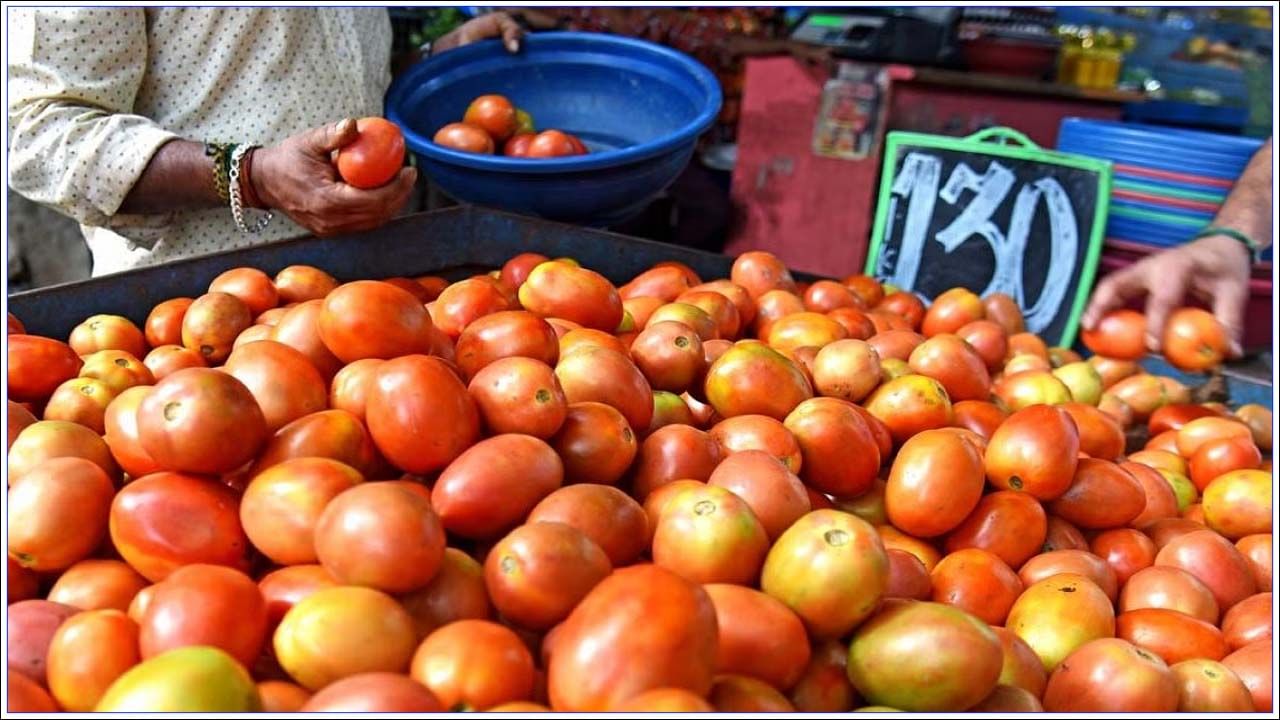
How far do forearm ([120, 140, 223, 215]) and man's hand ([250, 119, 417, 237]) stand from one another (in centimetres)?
12

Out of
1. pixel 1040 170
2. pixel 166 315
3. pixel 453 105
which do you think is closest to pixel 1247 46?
pixel 1040 170

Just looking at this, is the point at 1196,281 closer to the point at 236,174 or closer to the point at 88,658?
the point at 236,174

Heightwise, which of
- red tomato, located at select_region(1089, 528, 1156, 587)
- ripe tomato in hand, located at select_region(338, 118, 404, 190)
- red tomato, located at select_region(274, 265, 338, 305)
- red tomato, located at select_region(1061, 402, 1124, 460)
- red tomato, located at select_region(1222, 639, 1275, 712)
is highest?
ripe tomato in hand, located at select_region(338, 118, 404, 190)

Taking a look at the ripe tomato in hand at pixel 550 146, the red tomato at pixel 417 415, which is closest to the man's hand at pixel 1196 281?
the ripe tomato in hand at pixel 550 146

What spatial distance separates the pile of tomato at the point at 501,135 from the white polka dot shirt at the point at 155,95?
29 cm

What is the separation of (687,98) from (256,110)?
1442mm

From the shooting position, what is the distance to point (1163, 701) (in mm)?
1249

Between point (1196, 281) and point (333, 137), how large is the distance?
7.65 ft

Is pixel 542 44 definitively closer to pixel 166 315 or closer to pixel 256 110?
pixel 256 110

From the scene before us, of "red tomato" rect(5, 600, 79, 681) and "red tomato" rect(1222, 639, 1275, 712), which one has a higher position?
"red tomato" rect(5, 600, 79, 681)

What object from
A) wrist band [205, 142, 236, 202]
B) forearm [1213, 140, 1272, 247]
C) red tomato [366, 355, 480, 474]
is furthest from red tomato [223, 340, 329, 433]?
forearm [1213, 140, 1272, 247]

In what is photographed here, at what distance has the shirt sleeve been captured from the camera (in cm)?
226

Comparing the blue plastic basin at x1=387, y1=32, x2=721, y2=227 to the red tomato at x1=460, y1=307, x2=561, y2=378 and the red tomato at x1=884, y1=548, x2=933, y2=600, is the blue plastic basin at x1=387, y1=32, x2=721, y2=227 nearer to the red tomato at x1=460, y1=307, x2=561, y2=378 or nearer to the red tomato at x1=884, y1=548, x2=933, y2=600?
the red tomato at x1=460, y1=307, x2=561, y2=378

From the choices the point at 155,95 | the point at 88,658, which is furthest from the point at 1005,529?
the point at 155,95
